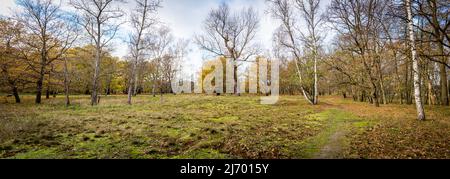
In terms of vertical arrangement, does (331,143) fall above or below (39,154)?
below

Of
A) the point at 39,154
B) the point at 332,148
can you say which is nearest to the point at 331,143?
the point at 332,148

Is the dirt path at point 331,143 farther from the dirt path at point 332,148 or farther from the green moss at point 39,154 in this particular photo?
the green moss at point 39,154

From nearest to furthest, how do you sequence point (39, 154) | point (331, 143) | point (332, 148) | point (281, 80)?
point (39, 154) → point (332, 148) → point (331, 143) → point (281, 80)

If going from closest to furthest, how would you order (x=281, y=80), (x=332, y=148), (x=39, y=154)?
(x=39, y=154) → (x=332, y=148) → (x=281, y=80)

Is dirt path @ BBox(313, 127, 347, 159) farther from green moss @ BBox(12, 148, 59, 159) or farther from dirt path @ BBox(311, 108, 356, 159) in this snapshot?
green moss @ BBox(12, 148, 59, 159)

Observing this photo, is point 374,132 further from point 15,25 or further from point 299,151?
point 15,25

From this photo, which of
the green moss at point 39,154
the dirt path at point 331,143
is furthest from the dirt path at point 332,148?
the green moss at point 39,154

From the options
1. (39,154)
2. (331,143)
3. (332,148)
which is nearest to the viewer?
(39,154)

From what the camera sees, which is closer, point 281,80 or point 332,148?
point 332,148

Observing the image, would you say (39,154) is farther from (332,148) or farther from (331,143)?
(331,143)

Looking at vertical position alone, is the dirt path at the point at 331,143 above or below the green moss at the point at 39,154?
below

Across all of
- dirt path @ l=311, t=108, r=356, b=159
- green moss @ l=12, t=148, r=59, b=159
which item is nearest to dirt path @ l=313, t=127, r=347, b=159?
dirt path @ l=311, t=108, r=356, b=159

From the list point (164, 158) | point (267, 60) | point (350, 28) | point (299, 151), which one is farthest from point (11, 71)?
point (267, 60)

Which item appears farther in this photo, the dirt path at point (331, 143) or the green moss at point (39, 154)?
the dirt path at point (331, 143)
